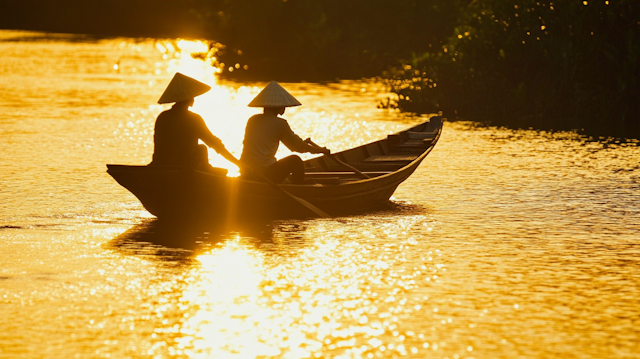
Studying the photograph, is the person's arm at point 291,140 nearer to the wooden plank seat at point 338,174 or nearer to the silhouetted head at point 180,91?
the wooden plank seat at point 338,174

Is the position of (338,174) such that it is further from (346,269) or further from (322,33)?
(322,33)

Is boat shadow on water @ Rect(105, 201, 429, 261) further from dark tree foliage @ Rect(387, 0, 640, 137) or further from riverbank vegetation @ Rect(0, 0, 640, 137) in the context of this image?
dark tree foliage @ Rect(387, 0, 640, 137)

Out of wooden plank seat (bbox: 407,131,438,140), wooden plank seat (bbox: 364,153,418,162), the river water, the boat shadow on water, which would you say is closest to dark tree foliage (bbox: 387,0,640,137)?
the river water

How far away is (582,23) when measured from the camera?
25188 millimetres

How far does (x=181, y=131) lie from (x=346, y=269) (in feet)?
9.76

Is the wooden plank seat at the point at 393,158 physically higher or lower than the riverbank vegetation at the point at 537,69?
lower

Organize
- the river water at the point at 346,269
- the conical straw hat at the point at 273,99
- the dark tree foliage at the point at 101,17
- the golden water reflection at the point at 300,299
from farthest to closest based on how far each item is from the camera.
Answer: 1. the dark tree foliage at the point at 101,17
2. the conical straw hat at the point at 273,99
3. the river water at the point at 346,269
4. the golden water reflection at the point at 300,299

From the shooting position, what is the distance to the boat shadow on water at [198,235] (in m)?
10.3

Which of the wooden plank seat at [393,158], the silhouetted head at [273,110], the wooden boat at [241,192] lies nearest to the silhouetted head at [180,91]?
the wooden boat at [241,192]

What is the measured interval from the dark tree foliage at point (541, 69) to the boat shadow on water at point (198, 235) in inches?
515

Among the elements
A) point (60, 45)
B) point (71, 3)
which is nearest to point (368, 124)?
point (60, 45)

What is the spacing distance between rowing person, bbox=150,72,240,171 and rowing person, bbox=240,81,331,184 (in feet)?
2.11

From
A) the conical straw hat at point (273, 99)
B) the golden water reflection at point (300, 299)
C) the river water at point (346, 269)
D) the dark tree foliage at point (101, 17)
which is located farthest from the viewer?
the dark tree foliage at point (101, 17)

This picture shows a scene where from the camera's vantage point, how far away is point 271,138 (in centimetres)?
1215
